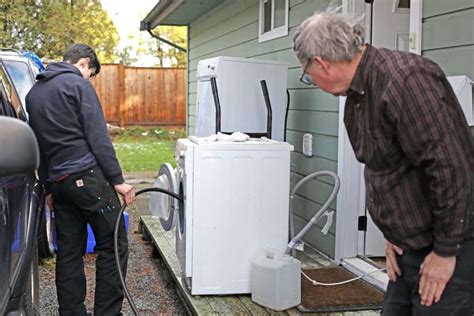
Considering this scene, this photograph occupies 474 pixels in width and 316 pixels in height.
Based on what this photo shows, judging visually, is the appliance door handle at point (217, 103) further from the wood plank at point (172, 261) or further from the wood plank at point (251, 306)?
the wood plank at point (251, 306)

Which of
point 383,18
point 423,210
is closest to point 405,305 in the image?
point 423,210

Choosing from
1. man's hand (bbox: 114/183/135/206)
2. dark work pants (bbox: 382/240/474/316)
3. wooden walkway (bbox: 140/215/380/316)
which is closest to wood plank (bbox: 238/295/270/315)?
wooden walkway (bbox: 140/215/380/316)

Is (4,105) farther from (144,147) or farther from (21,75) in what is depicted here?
(144,147)

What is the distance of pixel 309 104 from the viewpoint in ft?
17.5

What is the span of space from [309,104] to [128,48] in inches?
913

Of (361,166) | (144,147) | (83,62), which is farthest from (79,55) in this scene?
(144,147)

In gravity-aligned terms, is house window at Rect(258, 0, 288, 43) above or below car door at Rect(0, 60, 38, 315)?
above

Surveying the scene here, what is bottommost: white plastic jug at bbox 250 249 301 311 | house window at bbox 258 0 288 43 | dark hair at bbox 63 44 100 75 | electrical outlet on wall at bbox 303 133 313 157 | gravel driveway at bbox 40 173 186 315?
gravel driveway at bbox 40 173 186 315

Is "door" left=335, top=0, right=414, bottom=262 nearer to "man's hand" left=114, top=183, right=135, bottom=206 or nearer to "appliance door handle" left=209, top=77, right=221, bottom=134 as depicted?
"appliance door handle" left=209, top=77, right=221, bottom=134

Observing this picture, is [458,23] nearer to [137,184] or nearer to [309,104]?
[309,104]

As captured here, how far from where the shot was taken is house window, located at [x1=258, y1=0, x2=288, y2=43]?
19.5ft

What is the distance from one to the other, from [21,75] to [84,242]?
2274mm

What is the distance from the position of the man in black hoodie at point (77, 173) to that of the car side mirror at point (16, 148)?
1.68 meters

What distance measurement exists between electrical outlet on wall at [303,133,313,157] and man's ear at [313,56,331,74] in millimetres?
3266
